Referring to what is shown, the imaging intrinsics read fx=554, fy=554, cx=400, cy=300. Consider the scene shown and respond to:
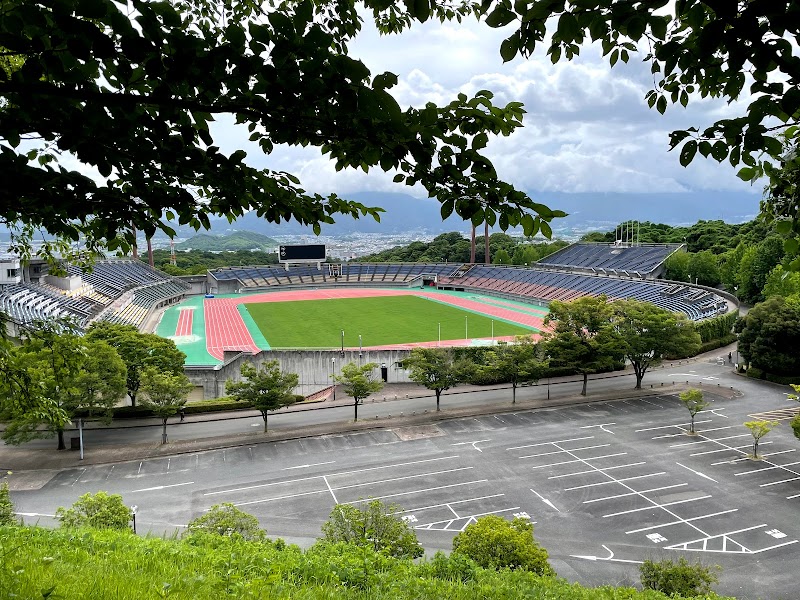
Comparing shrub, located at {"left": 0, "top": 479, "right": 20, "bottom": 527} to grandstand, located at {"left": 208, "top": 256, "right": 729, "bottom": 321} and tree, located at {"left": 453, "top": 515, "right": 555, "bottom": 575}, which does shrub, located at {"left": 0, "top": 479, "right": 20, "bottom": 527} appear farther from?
grandstand, located at {"left": 208, "top": 256, "right": 729, "bottom": 321}

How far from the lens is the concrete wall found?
29984 millimetres

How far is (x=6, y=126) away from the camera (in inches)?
129

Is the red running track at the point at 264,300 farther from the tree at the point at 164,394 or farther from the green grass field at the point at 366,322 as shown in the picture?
the tree at the point at 164,394

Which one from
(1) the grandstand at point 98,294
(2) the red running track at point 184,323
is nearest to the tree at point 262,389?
(1) the grandstand at point 98,294

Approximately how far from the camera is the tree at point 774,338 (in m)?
28.8

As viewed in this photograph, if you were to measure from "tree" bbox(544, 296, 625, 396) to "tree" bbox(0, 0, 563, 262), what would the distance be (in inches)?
998

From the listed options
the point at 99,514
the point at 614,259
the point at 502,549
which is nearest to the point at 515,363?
the point at 502,549

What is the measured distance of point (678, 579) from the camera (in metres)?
10.1

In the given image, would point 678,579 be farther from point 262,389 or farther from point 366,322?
point 366,322

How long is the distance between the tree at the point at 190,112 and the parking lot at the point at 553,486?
11844 millimetres

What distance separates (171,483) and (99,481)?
2.44 metres

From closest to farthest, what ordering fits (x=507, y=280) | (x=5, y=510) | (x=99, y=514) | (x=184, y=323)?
(x=5, y=510)
(x=99, y=514)
(x=184, y=323)
(x=507, y=280)

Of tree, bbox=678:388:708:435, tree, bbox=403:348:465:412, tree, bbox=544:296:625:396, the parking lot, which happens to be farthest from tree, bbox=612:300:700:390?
tree, bbox=403:348:465:412

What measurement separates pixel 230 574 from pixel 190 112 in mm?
4698
